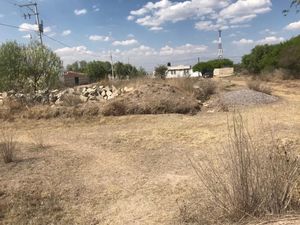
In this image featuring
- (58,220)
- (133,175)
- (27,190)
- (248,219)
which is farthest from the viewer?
(133,175)

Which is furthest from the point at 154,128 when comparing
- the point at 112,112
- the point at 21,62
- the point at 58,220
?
the point at 21,62

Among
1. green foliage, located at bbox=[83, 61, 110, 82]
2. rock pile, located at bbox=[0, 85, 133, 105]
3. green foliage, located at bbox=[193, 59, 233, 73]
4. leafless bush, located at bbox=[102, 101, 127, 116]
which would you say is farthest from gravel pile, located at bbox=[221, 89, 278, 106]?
green foliage, located at bbox=[193, 59, 233, 73]

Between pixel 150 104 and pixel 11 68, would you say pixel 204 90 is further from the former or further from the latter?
pixel 11 68

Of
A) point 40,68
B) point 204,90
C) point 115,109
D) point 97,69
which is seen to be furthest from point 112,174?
point 97,69

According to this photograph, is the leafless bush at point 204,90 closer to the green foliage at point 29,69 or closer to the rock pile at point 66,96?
the rock pile at point 66,96

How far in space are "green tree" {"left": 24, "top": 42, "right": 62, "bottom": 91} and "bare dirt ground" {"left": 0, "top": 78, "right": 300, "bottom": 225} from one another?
1178 centimetres

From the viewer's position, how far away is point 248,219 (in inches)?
157

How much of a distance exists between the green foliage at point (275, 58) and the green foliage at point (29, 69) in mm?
23643

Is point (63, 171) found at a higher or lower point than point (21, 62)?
lower

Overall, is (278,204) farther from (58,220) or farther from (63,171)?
(63,171)

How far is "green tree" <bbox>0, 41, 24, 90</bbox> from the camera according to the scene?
74.7ft

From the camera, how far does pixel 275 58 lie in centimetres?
4400

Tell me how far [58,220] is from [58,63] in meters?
20.7

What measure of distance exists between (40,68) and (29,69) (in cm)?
65
